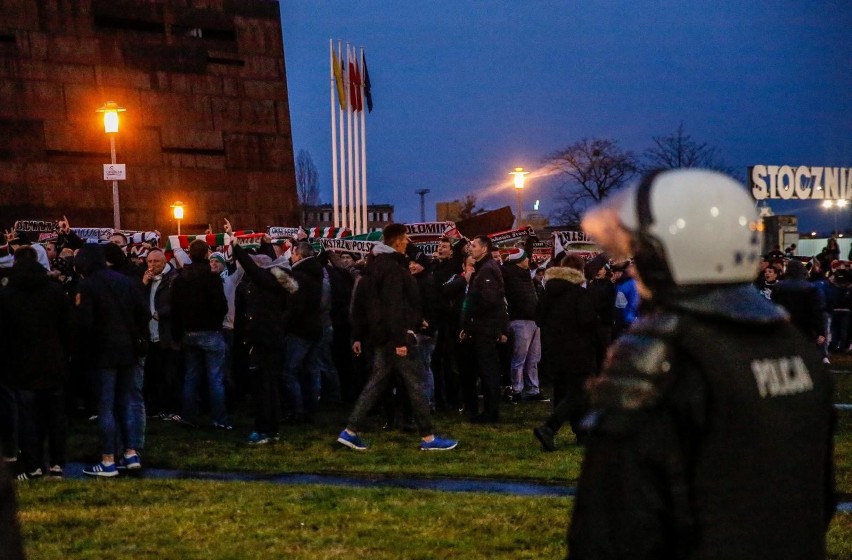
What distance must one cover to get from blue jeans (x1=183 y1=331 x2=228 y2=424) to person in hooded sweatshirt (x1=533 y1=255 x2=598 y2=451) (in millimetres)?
3741

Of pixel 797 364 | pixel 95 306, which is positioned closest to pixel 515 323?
pixel 95 306

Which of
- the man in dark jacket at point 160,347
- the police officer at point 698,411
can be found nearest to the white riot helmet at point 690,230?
the police officer at point 698,411

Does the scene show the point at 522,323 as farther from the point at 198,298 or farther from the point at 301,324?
the point at 198,298

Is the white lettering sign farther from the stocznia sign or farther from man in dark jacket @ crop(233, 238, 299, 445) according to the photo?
the stocznia sign

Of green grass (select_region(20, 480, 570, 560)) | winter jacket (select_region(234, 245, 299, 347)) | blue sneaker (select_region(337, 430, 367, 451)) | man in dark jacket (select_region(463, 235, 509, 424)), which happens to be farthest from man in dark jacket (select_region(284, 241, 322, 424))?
green grass (select_region(20, 480, 570, 560))

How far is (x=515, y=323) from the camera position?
1526 centimetres

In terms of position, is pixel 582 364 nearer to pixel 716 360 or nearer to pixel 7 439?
pixel 7 439

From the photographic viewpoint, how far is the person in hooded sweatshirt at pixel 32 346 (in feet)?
30.7

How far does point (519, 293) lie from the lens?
15.0 m

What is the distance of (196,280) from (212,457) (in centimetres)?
229

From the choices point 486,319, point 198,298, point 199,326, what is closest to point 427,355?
point 486,319

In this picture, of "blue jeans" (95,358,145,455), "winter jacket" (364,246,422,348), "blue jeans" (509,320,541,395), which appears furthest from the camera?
"blue jeans" (509,320,541,395)

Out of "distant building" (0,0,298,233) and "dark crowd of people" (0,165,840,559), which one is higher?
"distant building" (0,0,298,233)

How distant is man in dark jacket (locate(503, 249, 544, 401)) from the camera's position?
14953 millimetres
